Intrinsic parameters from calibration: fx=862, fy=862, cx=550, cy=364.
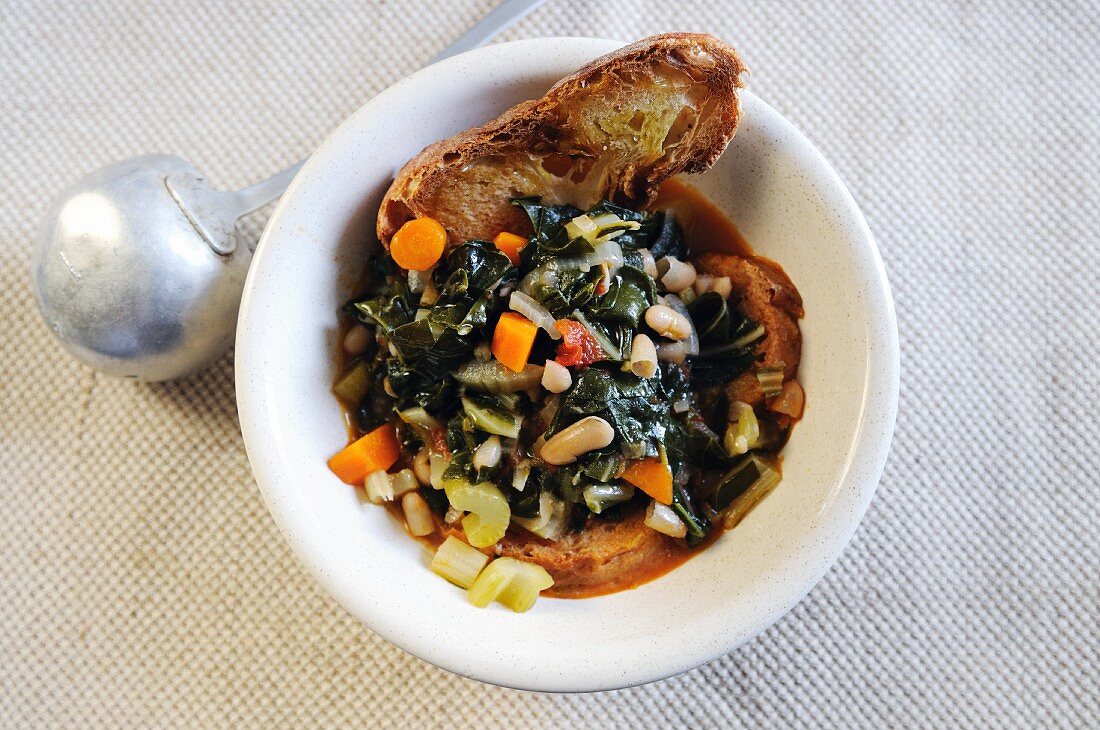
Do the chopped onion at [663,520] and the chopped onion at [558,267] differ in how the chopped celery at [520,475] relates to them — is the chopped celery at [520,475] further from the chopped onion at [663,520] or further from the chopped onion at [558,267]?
the chopped onion at [558,267]

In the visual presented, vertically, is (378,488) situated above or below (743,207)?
below

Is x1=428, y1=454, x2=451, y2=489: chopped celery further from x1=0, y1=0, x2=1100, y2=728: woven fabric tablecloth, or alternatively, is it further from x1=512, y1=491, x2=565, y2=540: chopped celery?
x1=0, y1=0, x2=1100, y2=728: woven fabric tablecloth

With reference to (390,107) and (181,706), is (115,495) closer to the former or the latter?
(181,706)

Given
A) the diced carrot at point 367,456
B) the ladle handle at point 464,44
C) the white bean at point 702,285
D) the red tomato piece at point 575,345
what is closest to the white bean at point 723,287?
the white bean at point 702,285

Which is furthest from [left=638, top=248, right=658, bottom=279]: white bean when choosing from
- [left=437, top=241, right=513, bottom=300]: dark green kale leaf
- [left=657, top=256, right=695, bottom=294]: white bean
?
[left=437, top=241, right=513, bottom=300]: dark green kale leaf

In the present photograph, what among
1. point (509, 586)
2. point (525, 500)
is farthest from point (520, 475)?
point (509, 586)

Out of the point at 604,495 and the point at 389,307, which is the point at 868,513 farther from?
the point at 389,307

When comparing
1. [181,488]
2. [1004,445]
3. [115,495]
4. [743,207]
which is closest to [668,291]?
[743,207]
